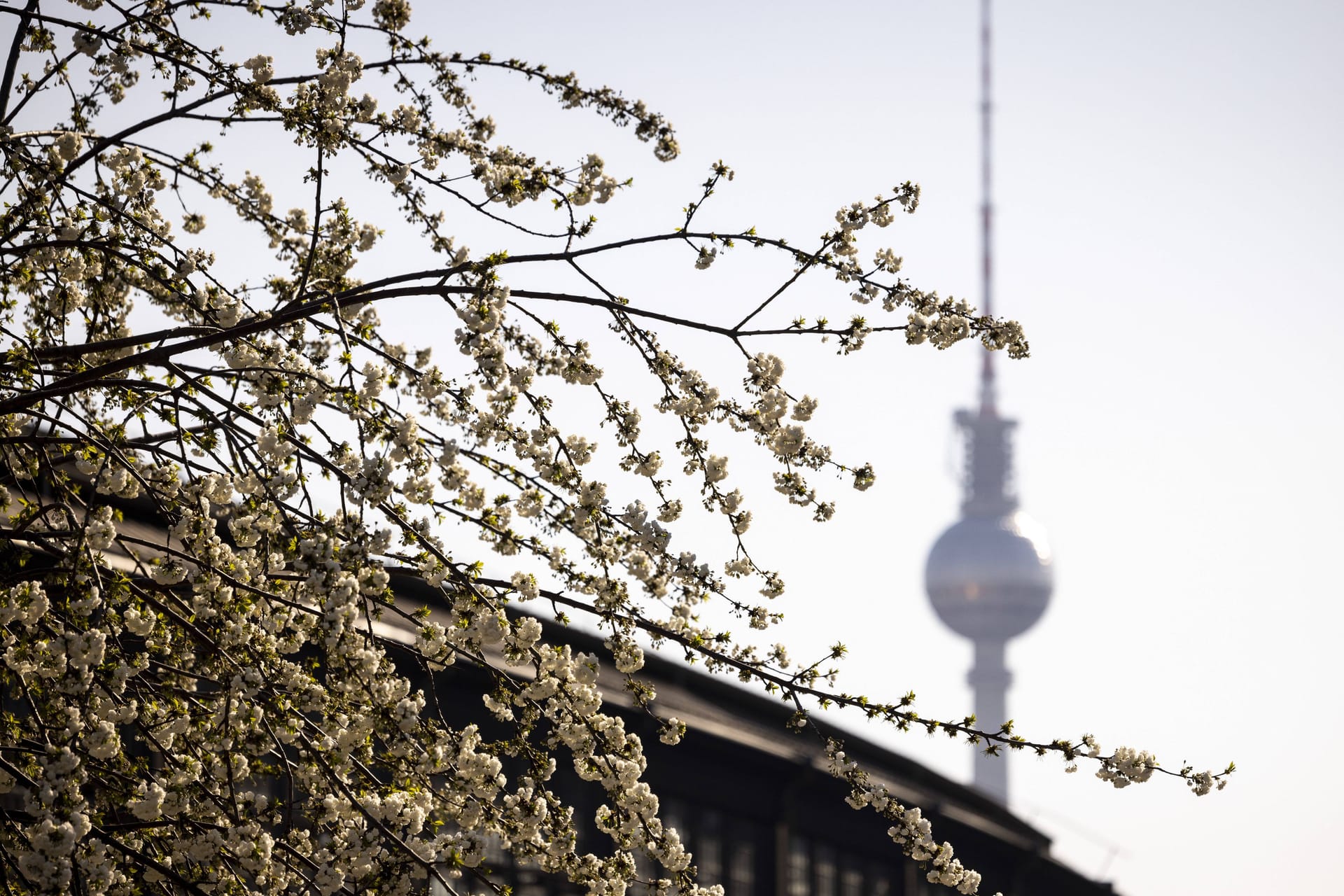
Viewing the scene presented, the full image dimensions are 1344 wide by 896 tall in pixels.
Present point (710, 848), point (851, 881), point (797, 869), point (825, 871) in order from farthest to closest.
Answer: point (851, 881), point (825, 871), point (797, 869), point (710, 848)

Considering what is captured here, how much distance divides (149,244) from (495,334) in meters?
2.04

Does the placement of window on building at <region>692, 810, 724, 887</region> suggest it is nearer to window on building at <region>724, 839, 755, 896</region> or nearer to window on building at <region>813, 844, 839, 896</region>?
window on building at <region>724, 839, 755, 896</region>

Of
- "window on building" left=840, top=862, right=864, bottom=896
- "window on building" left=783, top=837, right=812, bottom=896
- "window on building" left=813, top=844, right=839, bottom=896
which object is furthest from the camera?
"window on building" left=840, top=862, right=864, bottom=896

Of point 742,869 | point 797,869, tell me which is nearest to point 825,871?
point 797,869

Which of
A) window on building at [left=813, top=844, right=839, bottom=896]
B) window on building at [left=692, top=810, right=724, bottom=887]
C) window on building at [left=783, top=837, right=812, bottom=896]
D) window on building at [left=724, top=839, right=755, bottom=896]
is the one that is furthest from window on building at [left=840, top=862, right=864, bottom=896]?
window on building at [left=692, top=810, right=724, bottom=887]

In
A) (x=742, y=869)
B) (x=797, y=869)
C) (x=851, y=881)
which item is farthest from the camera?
(x=851, y=881)

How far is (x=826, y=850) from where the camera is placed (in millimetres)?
28062

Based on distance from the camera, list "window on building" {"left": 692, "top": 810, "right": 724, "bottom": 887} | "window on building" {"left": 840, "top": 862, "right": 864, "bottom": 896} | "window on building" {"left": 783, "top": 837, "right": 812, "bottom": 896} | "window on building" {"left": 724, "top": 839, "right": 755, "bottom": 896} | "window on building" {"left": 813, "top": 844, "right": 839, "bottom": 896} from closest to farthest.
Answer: "window on building" {"left": 692, "top": 810, "right": 724, "bottom": 887}, "window on building" {"left": 724, "top": 839, "right": 755, "bottom": 896}, "window on building" {"left": 783, "top": 837, "right": 812, "bottom": 896}, "window on building" {"left": 813, "top": 844, "right": 839, "bottom": 896}, "window on building" {"left": 840, "top": 862, "right": 864, "bottom": 896}

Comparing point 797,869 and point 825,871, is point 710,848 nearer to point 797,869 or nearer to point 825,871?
point 797,869

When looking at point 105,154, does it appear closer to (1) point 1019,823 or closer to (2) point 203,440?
(2) point 203,440

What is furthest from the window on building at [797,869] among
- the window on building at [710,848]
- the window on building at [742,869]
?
the window on building at [710,848]

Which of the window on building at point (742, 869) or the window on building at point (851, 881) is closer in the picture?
the window on building at point (742, 869)

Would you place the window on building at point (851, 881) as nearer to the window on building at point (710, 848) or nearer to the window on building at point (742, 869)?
the window on building at point (742, 869)

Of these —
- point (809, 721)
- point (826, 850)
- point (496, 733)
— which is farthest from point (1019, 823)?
point (809, 721)
